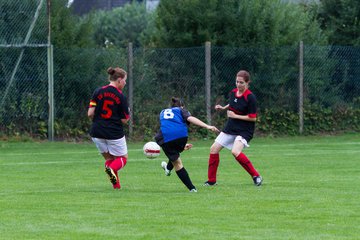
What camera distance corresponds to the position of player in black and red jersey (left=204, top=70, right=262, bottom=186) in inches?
574

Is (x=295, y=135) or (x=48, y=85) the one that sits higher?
(x=48, y=85)

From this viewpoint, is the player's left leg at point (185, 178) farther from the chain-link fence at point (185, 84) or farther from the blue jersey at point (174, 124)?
the chain-link fence at point (185, 84)

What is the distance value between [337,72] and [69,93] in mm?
7932

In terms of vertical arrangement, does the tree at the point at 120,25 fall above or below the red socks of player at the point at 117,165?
above

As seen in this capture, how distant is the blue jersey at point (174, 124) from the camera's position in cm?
1376

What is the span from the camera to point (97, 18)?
48438mm

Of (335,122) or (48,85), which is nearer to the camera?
(48,85)

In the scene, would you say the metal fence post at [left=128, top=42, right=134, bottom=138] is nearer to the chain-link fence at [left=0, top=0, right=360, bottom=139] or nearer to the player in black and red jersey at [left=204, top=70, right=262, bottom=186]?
the chain-link fence at [left=0, top=0, right=360, bottom=139]

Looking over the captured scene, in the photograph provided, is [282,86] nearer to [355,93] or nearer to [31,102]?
[355,93]

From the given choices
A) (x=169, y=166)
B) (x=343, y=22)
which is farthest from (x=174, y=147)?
(x=343, y=22)

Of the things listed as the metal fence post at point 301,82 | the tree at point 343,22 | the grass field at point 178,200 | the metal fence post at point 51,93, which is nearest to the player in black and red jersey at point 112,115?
the grass field at point 178,200

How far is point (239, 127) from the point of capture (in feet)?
48.4

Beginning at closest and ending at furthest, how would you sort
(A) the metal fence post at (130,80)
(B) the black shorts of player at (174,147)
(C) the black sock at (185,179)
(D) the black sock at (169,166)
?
(C) the black sock at (185,179), (B) the black shorts of player at (174,147), (D) the black sock at (169,166), (A) the metal fence post at (130,80)

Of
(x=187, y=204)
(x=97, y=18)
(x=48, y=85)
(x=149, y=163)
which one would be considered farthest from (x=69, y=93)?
(x=97, y=18)
